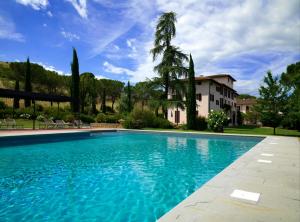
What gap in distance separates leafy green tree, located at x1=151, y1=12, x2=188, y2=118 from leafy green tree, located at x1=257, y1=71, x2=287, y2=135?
9.40 metres

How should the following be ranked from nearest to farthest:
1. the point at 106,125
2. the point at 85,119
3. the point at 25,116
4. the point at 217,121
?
the point at 217,121, the point at 106,125, the point at 25,116, the point at 85,119

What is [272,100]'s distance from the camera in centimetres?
1892

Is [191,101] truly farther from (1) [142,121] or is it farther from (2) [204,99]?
(2) [204,99]

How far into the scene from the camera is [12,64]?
46250 millimetres

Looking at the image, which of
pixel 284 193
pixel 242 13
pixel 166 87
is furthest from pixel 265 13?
pixel 166 87

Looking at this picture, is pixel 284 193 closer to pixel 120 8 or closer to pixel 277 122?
pixel 120 8

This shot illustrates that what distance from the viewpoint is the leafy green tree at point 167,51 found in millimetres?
26000

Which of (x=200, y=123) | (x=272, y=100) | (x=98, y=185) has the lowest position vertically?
(x=98, y=185)

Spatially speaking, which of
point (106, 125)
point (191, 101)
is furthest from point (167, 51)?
point (106, 125)

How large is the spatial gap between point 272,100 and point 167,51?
1297 centimetres

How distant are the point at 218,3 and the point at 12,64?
158 ft

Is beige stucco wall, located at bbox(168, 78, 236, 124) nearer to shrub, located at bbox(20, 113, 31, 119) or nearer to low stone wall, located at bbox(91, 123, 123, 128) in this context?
low stone wall, located at bbox(91, 123, 123, 128)

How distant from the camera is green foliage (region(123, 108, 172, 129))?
77.8 ft

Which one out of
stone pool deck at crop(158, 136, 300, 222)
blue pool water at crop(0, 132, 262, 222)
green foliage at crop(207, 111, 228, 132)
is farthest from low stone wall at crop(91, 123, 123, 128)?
stone pool deck at crop(158, 136, 300, 222)
